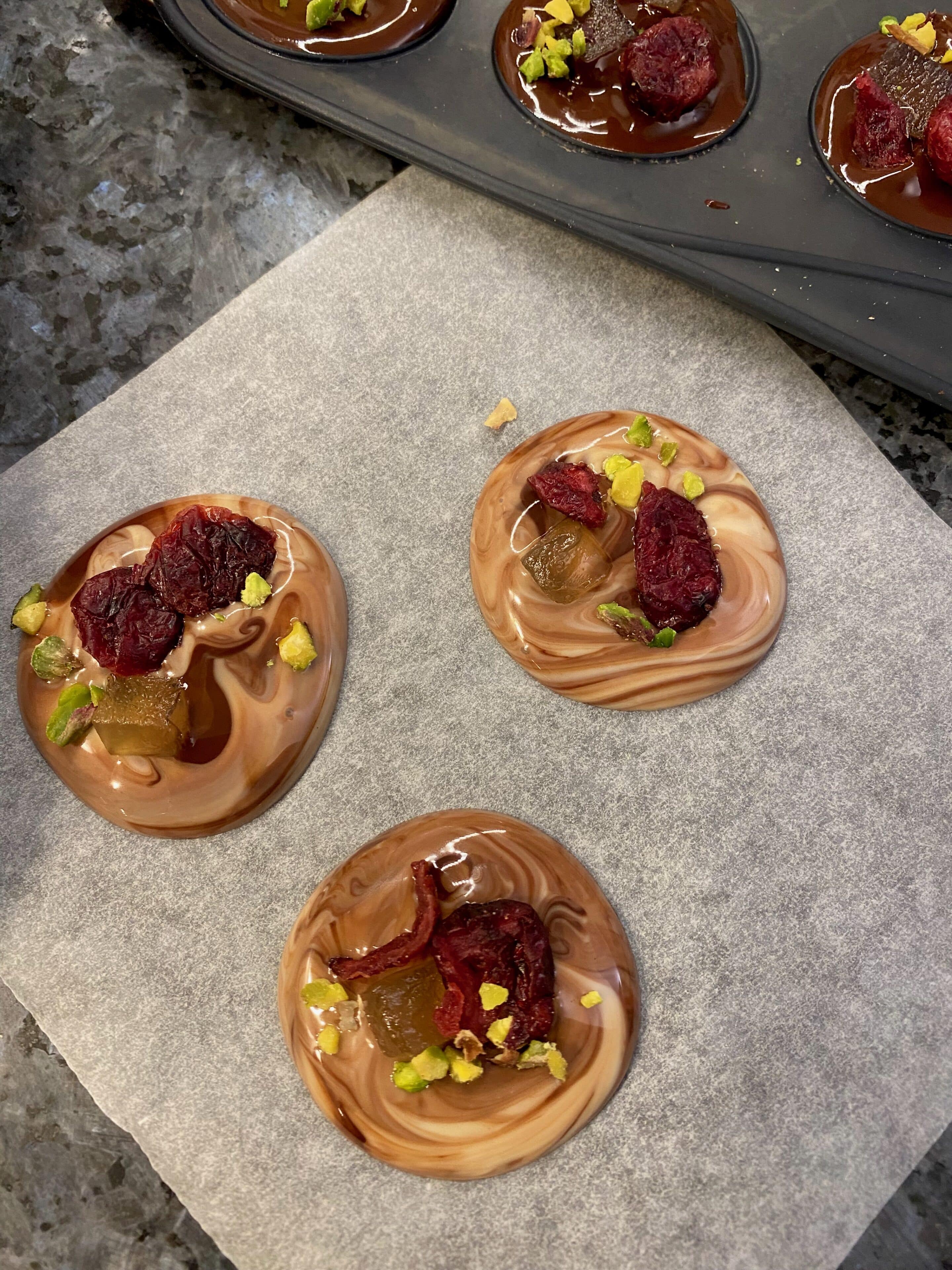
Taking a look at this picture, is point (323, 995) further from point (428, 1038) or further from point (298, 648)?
point (298, 648)

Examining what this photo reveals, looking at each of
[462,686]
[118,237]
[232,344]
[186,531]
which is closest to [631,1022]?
[462,686]

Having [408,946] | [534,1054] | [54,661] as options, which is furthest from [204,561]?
[534,1054]

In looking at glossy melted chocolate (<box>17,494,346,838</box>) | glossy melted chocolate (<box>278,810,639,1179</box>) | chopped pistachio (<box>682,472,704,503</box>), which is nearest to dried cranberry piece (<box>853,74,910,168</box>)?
chopped pistachio (<box>682,472,704,503</box>)

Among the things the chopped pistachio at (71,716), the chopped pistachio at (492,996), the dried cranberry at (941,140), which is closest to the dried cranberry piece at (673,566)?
the chopped pistachio at (492,996)

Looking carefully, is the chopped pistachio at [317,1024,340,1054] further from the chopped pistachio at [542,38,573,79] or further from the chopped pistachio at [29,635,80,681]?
the chopped pistachio at [542,38,573,79]

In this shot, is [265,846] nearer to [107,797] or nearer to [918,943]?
[107,797]

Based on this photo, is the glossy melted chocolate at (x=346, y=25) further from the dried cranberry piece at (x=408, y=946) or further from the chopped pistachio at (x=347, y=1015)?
the chopped pistachio at (x=347, y=1015)
